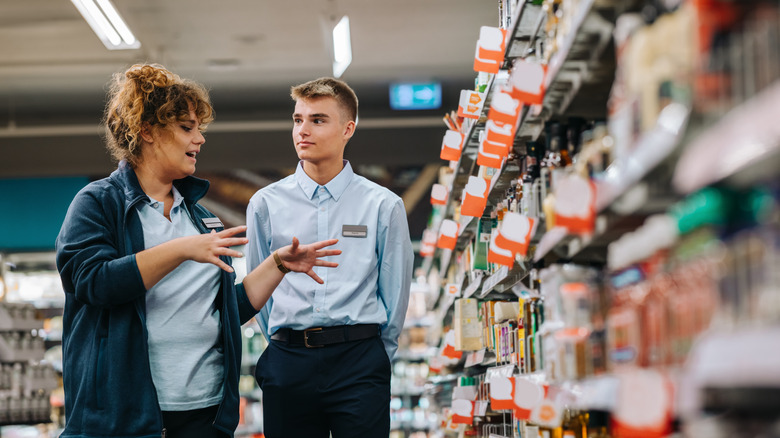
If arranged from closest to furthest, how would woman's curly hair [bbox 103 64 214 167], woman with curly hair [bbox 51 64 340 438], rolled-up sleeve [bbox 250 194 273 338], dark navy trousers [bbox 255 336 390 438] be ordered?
woman with curly hair [bbox 51 64 340 438] < woman's curly hair [bbox 103 64 214 167] < dark navy trousers [bbox 255 336 390 438] < rolled-up sleeve [bbox 250 194 273 338]

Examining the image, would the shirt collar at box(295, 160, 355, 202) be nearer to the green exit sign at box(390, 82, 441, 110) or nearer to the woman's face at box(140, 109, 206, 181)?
the woman's face at box(140, 109, 206, 181)

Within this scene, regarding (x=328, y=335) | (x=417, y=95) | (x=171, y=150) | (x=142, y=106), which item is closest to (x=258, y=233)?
(x=328, y=335)

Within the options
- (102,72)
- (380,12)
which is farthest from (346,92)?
(102,72)

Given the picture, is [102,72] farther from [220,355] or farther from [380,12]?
[220,355]

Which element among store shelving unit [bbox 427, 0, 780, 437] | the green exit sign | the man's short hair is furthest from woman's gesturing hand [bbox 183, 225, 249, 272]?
the green exit sign

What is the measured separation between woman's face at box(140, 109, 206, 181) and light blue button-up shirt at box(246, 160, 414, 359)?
2.43ft

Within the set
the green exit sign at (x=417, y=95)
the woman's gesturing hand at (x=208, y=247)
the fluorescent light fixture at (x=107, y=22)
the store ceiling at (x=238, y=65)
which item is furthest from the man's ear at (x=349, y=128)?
the green exit sign at (x=417, y=95)

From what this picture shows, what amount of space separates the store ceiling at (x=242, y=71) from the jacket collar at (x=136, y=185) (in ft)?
13.3

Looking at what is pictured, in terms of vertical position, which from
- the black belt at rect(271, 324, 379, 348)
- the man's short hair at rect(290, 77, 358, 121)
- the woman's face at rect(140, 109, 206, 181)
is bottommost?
the black belt at rect(271, 324, 379, 348)

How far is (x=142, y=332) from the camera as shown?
2.60 metres

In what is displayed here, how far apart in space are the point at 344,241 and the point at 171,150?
0.90 meters

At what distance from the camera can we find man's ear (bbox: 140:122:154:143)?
281cm

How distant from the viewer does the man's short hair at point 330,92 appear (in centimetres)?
371

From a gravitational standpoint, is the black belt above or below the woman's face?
below
